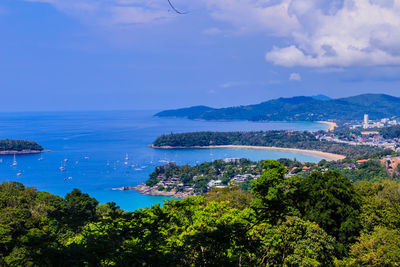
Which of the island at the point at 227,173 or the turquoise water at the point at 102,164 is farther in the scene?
the turquoise water at the point at 102,164

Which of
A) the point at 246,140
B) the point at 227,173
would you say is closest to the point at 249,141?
the point at 246,140

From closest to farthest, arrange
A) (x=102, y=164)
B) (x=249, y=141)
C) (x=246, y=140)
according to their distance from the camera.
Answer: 1. (x=102, y=164)
2. (x=249, y=141)
3. (x=246, y=140)

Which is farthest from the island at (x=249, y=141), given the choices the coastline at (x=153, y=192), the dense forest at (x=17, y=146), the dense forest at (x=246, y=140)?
the coastline at (x=153, y=192)

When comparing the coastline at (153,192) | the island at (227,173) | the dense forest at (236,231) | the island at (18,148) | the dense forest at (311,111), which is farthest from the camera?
the dense forest at (311,111)

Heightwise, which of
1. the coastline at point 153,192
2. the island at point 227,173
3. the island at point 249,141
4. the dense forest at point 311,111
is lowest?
the coastline at point 153,192

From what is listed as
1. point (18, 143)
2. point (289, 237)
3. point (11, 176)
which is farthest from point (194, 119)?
point (289, 237)

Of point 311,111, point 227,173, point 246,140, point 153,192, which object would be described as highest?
point 311,111

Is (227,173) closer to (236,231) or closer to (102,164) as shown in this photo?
(102,164)

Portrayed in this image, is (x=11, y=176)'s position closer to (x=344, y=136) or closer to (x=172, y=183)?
(x=172, y=183)

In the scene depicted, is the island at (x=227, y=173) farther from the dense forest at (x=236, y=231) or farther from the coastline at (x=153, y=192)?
the dense forest at (x=236, y=231)
